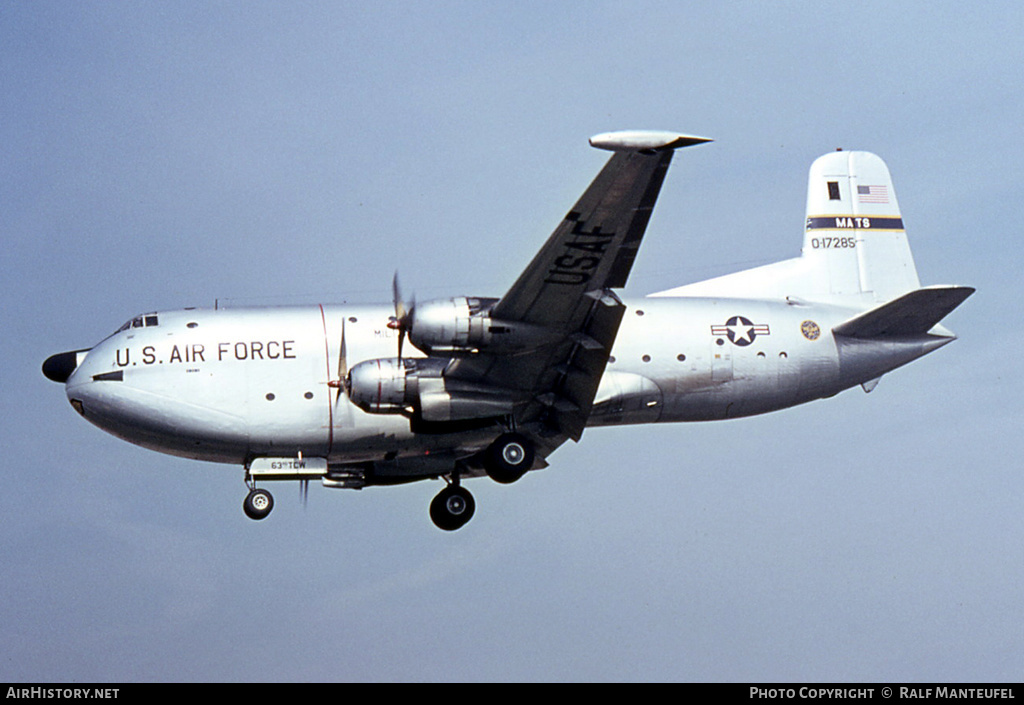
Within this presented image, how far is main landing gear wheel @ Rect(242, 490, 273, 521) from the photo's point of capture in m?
28.5

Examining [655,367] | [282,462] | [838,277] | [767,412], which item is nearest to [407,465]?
[282,462]

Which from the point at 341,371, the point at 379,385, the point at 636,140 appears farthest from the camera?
the point at 341,371

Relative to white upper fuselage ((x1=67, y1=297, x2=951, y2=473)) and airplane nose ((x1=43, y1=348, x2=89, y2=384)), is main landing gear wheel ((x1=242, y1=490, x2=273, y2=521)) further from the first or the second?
airplane nose ((x1=43, y1=348, x2=89, y2=384))

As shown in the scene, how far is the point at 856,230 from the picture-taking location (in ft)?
109

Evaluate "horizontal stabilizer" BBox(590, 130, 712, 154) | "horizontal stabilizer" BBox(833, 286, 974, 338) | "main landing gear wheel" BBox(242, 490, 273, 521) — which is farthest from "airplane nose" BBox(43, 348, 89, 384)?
"horizontal stabilizer" BBox(833, 286, 974, 338)

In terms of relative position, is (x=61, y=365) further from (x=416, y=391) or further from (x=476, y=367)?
(x=476, y=367)

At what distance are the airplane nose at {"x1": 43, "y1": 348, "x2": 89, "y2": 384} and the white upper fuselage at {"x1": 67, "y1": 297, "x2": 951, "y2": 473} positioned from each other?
55cm

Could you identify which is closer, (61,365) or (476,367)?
(476,367)

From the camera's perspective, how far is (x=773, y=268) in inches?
1273

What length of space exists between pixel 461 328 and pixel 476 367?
5.60ft

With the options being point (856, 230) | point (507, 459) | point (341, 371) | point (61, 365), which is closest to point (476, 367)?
point (507, 459)
